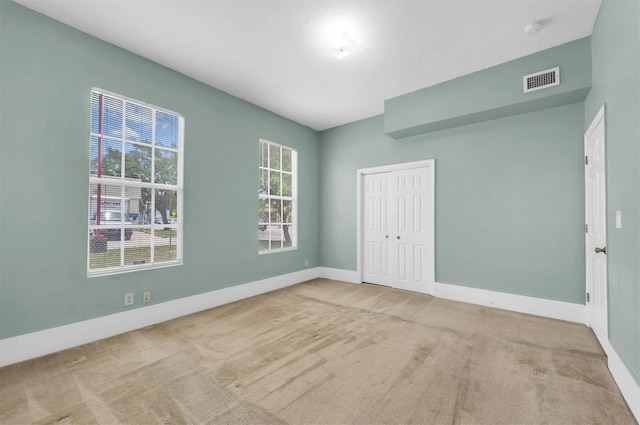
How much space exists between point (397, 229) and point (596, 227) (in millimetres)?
2494

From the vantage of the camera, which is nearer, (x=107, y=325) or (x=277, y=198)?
(x=107, y=325)

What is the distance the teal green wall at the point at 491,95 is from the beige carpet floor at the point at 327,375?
260 centimetres

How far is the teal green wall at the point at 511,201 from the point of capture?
Result: 323cm

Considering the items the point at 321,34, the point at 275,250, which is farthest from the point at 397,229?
the point at 321,34

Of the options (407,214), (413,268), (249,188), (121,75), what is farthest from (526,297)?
(121,75)

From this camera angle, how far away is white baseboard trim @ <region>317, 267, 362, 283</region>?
5.14m

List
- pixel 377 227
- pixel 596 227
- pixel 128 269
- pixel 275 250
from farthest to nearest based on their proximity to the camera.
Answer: pixel 377 227 → pixel 275 250 → pixel 128 269 → pixel 596 227

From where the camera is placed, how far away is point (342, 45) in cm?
281

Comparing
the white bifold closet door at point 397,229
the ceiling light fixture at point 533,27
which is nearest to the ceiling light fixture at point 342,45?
the ceiling light fixture at point 533,27

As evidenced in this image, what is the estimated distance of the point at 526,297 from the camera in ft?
11.3

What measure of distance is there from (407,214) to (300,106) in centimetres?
257

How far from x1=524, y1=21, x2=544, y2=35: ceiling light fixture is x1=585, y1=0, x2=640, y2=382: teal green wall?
0.43 m

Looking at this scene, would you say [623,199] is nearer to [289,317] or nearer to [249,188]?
[289,317]

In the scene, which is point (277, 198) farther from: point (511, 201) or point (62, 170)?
point (511, 201)
